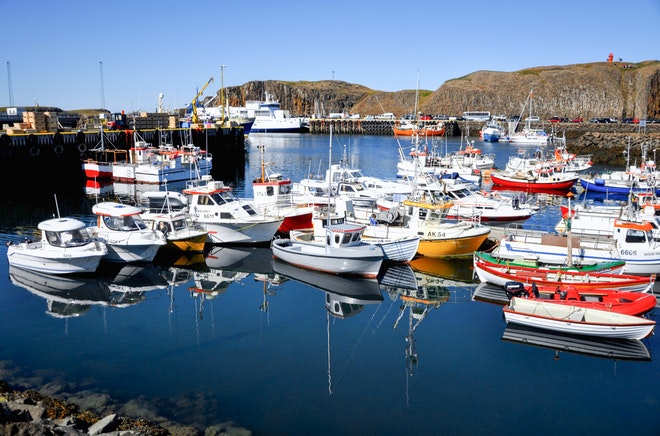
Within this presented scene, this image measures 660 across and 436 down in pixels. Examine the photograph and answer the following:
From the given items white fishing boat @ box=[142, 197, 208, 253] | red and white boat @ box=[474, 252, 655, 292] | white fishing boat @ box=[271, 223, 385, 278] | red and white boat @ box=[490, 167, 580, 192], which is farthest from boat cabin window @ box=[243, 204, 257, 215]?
red and white boat @ box=[490, 167, 580, 192]

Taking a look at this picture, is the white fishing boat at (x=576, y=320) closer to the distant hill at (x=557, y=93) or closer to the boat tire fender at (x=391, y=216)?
the boat tire fender at (x=391, y=216)

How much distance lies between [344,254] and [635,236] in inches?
466

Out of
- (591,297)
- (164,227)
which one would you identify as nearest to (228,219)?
(164,227)

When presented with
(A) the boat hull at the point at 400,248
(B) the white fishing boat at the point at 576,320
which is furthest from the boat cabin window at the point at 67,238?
(B) the white fishing boat at the point at 576,320

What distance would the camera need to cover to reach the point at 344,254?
73.6 ft

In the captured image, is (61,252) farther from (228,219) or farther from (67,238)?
(228,219)

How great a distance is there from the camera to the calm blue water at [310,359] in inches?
510

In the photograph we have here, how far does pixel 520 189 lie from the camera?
49719mm

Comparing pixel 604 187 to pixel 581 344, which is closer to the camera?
pixel 581 344

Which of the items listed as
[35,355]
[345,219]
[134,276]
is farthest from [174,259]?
[35,355]

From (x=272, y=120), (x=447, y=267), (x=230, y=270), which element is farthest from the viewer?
(x=272, y=120)

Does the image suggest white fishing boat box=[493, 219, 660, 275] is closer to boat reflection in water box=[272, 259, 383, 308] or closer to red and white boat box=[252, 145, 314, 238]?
A: boat reflection in water box=[272, 259, 383, 308]

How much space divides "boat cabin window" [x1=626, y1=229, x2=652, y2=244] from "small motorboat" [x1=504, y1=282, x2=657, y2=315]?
3910 millimetres

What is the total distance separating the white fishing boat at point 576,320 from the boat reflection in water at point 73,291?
1356 cm
